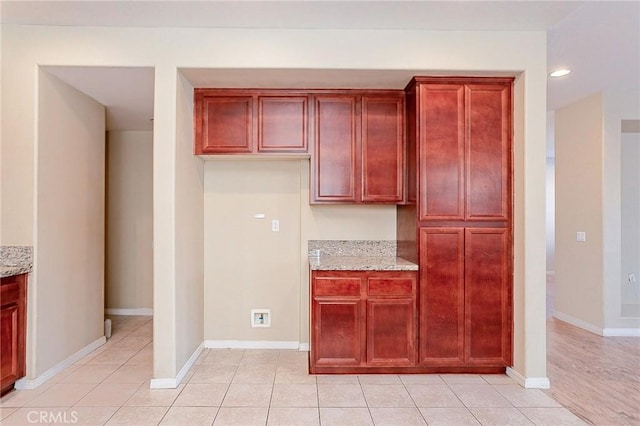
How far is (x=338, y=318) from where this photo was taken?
293 cm

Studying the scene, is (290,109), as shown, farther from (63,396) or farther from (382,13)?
(63,396)

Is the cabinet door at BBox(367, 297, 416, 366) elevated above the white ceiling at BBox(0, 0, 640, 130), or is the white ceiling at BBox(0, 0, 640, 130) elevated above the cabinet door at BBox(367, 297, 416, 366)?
the white ceiling at BBox(0, 0, 640, 130)

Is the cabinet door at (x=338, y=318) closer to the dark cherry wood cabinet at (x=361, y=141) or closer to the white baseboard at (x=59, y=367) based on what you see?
the dark cherry wood cabinet at (x=361, y=141)

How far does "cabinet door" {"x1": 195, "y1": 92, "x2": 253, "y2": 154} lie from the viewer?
126 inches

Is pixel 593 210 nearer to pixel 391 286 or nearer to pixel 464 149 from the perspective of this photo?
pixel 464 149

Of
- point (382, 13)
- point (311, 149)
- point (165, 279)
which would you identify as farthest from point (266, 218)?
point (382, 13)

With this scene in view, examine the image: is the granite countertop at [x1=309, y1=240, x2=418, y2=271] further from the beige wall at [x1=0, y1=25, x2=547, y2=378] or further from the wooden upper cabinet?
the beige wall at [x1=0, y1=25, x2=547, y2=378]

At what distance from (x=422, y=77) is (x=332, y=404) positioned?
8.22 ft

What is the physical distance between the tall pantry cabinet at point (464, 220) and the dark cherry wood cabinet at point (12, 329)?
2949 mm

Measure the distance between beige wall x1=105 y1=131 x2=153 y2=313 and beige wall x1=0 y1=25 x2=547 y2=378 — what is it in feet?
6.79

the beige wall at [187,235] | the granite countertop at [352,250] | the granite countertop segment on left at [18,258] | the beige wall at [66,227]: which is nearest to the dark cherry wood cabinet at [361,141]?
the granite countertop at [352,250]

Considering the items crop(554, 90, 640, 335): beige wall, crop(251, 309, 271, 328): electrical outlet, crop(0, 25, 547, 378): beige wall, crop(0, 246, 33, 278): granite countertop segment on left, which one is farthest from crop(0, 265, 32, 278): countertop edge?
crop(554, 90, 640, 335): beige wall

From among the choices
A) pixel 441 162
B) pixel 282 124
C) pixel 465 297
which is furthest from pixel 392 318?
pixel 282 124

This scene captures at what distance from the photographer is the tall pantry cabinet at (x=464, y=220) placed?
2.92 m
